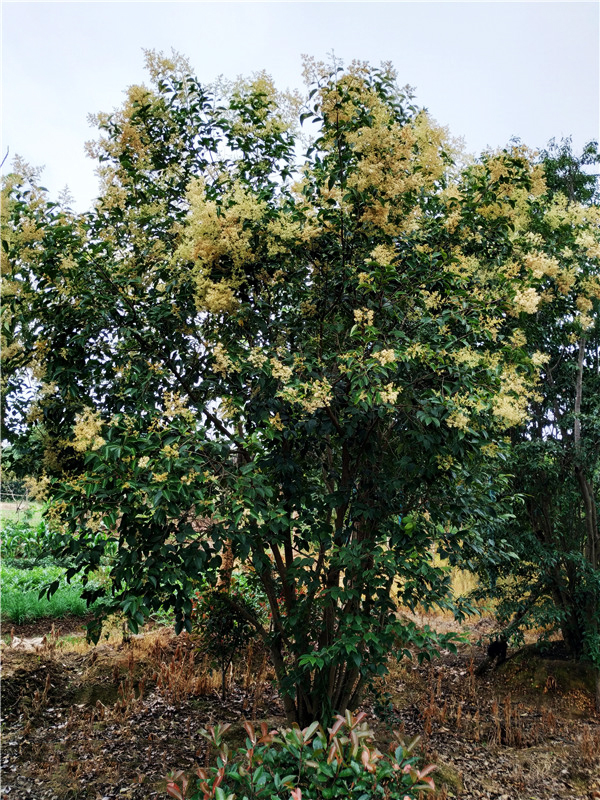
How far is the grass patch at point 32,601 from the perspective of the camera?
6.08 meters

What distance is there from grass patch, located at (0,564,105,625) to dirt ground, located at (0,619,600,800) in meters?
1.11

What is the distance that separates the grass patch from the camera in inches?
239

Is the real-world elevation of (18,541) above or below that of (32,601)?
above

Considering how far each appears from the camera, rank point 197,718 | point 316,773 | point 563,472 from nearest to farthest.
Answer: point 316,773 < point 197,718 < point 563,472

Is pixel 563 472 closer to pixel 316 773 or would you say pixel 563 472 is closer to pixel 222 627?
pixel 222 627

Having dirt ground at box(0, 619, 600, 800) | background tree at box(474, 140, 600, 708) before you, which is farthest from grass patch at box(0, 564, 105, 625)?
background tree at box(474, 140, 600, 708)

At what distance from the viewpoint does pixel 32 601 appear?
246 inches

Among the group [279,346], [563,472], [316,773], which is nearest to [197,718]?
[316,773]

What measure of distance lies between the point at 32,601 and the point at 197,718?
3.27 meters

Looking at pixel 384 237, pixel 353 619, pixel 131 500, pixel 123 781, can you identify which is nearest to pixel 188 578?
pixel 131 500

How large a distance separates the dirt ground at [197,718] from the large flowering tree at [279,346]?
882mm

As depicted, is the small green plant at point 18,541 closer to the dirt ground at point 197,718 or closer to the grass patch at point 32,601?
the grass patch at point 32,601

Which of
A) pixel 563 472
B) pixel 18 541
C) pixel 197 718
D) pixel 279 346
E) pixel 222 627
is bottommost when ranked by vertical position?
pixel 197 718

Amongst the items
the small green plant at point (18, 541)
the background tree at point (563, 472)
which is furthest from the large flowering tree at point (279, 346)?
the small green plant at point (18, 541)
